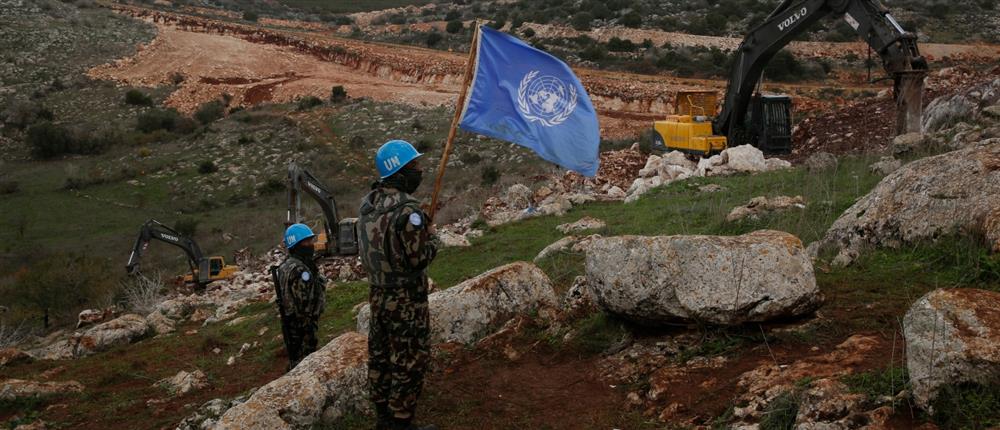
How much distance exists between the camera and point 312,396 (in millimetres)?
5117

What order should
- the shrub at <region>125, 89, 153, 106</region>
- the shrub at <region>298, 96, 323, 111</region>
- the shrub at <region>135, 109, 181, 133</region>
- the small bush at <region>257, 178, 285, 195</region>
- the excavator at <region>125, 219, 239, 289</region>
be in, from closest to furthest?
the excavator at <region>125, 219, 239, 289</region> → the small bush at <region>257, 178, 285, 195</region> → the shrub at <region>135, 109, 181, 133</region> → the shrub at <region>298, 96, 323, 111</region> → the shrub at <region>125, 89, 153, 106</region>

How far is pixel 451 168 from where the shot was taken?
26.4 m

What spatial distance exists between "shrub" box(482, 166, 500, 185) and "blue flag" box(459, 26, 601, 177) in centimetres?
1577

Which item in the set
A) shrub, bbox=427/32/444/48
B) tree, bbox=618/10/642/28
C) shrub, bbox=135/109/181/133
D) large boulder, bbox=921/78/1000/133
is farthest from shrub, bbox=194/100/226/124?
large boulder, bbox=921/78/1000/133

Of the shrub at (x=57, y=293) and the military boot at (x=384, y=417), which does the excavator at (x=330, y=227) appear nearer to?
the shrub at (x=57, y=293)

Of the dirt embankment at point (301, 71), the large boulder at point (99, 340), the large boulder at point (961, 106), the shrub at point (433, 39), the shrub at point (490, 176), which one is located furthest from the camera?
the shrub at point (433, 39)

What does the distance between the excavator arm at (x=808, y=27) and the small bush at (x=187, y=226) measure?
16017 mm

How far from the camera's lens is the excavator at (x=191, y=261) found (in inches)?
715

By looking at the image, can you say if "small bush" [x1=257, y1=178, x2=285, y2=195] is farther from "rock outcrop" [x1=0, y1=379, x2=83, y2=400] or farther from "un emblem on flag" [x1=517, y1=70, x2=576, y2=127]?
"un emblem on flag" [x1=517, y1=70, x2=576, y2=127]

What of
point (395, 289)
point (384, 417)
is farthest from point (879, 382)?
point (384, 417)

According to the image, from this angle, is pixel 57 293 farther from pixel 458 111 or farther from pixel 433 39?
pixel 433 39

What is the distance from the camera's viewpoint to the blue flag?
6512mm

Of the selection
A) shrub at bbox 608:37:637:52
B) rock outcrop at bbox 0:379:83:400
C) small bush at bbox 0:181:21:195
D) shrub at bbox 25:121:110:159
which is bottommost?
small bush at bbox 0:181:21:195

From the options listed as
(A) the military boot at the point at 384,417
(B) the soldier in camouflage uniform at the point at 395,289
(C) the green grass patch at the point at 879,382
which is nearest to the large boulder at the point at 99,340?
(A) the military boot at the point at 384,417
